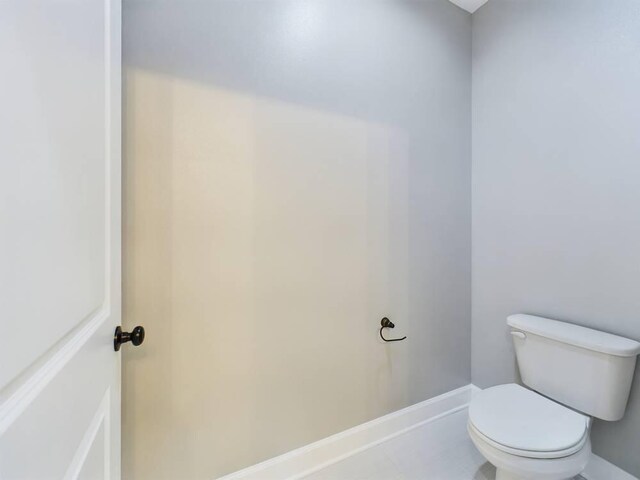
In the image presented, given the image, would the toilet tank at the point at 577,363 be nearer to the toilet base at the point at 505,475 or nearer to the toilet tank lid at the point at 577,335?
the toilet tank lid at the point at 577,335

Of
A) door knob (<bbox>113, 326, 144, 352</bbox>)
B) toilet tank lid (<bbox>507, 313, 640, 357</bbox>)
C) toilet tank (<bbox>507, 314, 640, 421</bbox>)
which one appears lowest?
toilet tank (<bbox>507, 314, 640, 421</bbox>)

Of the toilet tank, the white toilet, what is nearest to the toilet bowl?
the white toilet

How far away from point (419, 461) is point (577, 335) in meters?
0.98

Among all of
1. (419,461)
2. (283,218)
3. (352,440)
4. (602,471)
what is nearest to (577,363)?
(602,471)

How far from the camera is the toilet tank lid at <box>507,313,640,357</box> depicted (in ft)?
3.51

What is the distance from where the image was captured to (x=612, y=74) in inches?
46.4

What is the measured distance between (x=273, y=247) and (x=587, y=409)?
5.08 ft

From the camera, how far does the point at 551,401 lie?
1181 millimetres

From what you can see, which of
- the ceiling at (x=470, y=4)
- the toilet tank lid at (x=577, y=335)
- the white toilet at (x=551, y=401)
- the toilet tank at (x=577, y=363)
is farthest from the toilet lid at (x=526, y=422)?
the ceiling at (x=470, y=4)

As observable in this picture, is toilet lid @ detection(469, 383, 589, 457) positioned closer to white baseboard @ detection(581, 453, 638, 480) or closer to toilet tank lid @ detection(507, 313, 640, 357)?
toilet tank lid @ detection(507, 313, 640, 357)

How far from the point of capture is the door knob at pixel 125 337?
74 centimetres

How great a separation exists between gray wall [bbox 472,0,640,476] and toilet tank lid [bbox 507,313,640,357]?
0.20ft
